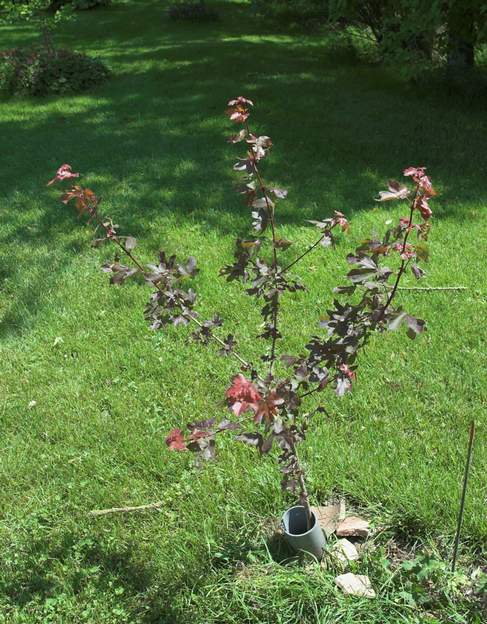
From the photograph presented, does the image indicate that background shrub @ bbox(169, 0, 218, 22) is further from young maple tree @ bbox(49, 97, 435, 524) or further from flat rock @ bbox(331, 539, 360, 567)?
flat rock @ bbox(331, 539, 360, 567)

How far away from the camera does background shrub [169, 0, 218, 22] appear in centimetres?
1548

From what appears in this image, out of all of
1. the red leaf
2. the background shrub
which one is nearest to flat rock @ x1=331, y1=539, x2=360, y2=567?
the red leaf

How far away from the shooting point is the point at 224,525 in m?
2.58

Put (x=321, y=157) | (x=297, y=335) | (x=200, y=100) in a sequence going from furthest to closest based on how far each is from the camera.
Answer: (x=200, y=100) < (x=321, y=157) < (x=297, y=335)

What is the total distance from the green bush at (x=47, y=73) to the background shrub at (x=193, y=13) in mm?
5865

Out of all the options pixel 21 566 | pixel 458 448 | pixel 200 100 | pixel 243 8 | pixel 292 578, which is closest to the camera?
pixel 292 578

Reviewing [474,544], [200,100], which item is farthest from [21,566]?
[200,100]

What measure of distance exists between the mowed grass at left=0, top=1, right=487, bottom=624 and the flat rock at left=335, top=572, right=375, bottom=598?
0.13ft

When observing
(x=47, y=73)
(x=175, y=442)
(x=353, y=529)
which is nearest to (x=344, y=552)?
(x=353, y=529)

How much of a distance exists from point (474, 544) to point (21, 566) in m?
1.84

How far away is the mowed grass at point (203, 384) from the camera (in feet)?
7.93

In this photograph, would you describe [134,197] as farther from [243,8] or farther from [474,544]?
[243,8]

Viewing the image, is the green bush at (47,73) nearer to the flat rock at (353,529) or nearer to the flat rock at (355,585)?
the flat rock at (353,529)

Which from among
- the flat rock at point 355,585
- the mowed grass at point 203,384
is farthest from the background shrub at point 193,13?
the flat rock at point 355,585
